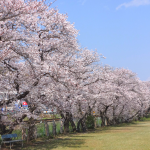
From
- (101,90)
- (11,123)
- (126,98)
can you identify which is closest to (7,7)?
(11,123)

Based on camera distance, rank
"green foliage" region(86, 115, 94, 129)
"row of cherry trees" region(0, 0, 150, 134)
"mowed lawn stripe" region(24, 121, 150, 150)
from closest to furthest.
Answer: "row of cherry trees" region(0, 0, 150, 134)
"mowed lawn stripe" region(24, 121, 150, 150)
"green foliage" region(86, 115, 94, 129)

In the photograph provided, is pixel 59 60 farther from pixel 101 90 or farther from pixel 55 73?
pixel 101 90

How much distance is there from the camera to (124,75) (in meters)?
36.1

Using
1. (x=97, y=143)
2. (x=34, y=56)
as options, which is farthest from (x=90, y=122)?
(x=34, y=56)

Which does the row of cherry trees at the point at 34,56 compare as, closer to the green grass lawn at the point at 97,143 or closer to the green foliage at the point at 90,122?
the green grass lawn at the point at 97,143

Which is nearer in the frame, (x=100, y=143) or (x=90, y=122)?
(x=100, y=143)

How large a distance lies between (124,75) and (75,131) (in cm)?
1653

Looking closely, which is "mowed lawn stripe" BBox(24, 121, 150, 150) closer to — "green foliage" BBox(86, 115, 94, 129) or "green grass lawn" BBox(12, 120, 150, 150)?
"green grass lawn" BBox(12, 120, 150, 150)

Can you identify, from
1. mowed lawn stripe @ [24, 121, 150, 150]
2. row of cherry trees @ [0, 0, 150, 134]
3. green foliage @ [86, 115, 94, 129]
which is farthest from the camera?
green foliage @ [86, 115, 94, 129]

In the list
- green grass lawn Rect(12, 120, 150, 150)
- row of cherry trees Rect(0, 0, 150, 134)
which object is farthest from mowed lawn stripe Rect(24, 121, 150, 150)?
row of cherry trees Rect(0, 0, 150, 134)

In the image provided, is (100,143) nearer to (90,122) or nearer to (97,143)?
(97,143)

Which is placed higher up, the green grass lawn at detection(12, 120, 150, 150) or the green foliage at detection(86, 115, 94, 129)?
the green foliage at detection(86, 115, 94, 129)

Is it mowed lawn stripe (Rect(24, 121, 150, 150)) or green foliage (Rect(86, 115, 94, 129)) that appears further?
green foliage (Rect(86, 115, 94, 129))

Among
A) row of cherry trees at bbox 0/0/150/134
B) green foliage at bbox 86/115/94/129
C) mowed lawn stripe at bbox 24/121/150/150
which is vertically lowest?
mowed lawn stripe at bbox 24/121/150/150
